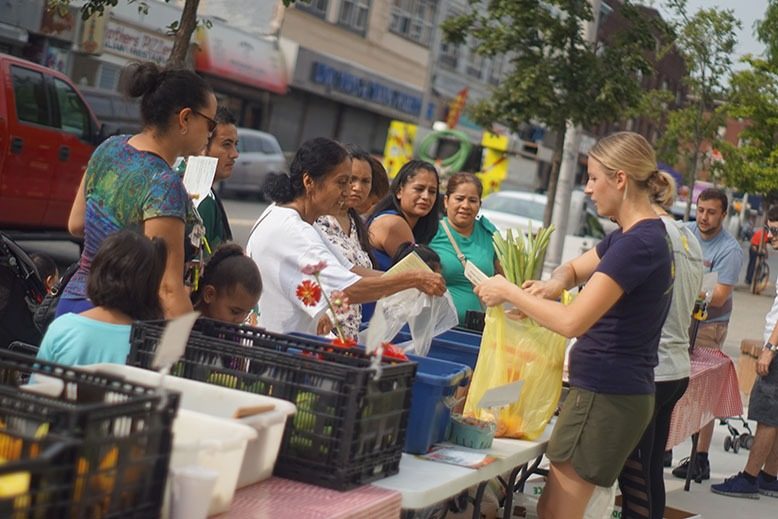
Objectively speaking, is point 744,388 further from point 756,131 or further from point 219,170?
point 756,131

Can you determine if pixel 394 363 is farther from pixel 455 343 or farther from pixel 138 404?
pixel 455 343

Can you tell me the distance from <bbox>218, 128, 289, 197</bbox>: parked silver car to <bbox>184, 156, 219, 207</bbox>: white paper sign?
22348 mm

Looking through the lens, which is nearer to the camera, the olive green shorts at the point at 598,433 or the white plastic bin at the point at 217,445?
the white plastic bin at the point at 217,445

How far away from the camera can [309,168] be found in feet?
15.0

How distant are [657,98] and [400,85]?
15.9 m

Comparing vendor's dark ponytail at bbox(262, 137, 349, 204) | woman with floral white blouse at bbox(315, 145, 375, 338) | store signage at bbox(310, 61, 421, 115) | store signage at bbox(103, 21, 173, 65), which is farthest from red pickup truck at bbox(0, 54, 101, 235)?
store signage at bbox(310, 61, 421, 115)

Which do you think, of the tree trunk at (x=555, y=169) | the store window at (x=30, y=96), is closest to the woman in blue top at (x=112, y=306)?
the store window at (x=30, y=96)

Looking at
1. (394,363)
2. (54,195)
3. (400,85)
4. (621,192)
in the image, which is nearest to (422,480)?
(394,363)

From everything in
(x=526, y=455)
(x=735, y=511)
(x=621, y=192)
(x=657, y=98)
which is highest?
(x=657, y=98)

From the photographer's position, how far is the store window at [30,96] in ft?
38.3

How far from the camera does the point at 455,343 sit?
475 cm

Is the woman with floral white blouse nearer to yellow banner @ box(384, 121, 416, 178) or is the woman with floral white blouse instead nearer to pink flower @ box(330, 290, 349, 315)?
pink flower @ box(330, 290, 349, 315)

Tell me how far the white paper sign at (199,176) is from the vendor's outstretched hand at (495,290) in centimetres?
158

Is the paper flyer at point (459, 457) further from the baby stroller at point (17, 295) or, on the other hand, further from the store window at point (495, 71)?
the store window at point (495, 71)
